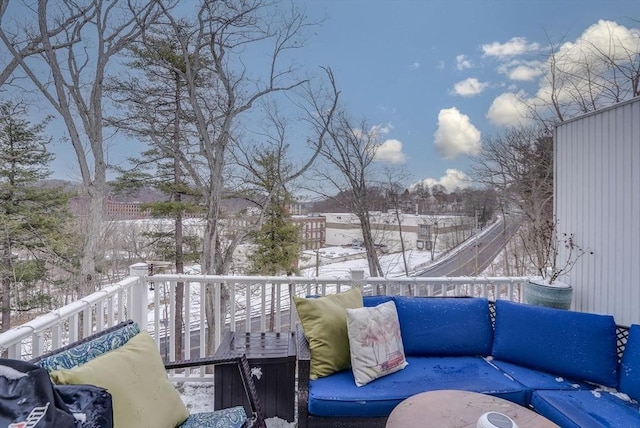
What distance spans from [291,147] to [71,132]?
467cm

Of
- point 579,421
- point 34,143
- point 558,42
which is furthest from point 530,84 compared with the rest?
point 34,143

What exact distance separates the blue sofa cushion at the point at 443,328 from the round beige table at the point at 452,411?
0.69 metres

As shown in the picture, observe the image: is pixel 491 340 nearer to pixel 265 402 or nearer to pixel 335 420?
pixel 335 420

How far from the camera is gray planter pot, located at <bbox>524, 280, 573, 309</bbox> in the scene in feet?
9.89

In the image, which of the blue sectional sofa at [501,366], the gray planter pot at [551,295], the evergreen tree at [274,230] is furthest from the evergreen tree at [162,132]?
the gray planter pot at [551,295]

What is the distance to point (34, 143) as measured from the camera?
8.30 m

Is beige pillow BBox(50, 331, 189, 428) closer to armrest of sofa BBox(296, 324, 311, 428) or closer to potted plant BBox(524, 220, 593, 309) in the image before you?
armrest of sofa BBox(296, 324, 311, 428)

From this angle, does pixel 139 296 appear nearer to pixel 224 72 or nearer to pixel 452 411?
pixel 452 411

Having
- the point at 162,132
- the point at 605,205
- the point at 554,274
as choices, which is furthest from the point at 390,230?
the point at 605,205

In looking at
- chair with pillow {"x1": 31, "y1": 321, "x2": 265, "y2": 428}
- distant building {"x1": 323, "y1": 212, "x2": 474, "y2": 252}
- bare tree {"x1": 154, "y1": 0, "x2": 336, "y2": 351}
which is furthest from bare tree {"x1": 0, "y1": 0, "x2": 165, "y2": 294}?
chair with pillow {"x1": 31, "y1": 321, "x2": 265, "y2": 428}

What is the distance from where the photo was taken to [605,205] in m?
3.07

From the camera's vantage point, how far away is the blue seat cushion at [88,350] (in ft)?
4.59

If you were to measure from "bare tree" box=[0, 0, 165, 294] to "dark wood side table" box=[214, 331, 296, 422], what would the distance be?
21.2ft

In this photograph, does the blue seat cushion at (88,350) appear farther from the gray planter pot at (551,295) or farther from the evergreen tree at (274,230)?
the evergreen tree at (274,230)
